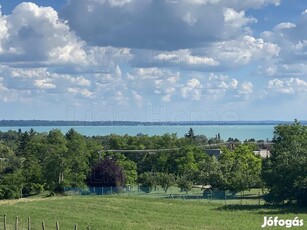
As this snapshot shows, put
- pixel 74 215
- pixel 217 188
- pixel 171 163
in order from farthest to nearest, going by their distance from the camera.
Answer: pixel 171 163, pixel 217 188, pixel 74 215

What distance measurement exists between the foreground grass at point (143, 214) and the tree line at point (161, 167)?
3954mm

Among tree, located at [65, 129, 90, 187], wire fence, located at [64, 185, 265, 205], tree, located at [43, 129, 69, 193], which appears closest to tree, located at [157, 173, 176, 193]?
wire fence, located at [64, 185, 265, 205]

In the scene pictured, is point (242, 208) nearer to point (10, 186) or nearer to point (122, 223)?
point (122, 223)

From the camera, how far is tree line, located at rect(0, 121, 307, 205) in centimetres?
4838

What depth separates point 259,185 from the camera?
6175 cm

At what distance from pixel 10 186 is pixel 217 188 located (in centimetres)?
2271

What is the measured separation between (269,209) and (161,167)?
36.3m

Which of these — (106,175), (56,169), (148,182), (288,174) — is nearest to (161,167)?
(148,182)

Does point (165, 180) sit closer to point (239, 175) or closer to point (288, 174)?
point (239, 175)

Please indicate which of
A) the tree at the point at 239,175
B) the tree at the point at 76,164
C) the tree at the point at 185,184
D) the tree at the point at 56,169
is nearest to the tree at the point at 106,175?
the tree at the point at 76,164

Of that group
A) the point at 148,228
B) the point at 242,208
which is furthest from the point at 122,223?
the point at 242,208

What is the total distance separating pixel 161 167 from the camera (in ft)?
265

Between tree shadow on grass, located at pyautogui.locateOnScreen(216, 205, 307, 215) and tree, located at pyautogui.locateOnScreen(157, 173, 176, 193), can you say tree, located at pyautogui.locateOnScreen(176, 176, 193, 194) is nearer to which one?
tree, located at pyautogui.locateOnScreen(157, 173, 176, 193)

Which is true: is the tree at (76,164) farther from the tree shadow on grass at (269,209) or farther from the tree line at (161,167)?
the tree shadow on grass at (269,209)
